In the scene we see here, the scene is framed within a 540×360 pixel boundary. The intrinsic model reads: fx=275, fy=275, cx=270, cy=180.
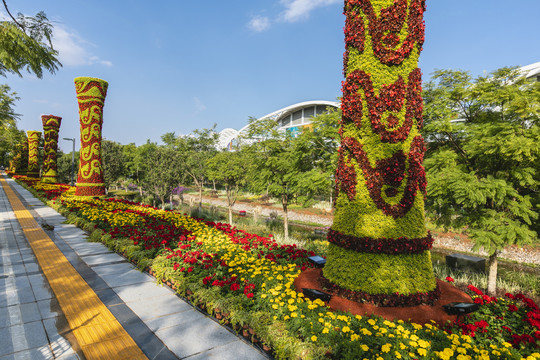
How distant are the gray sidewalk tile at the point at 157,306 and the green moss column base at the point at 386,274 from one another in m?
3.23

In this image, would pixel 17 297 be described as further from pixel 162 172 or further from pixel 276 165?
pixel 162 172

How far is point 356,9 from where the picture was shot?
5.38 metres

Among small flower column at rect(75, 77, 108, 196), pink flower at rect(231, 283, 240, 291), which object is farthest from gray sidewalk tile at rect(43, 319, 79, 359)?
small flower column at rect(75, 77, 108, 196)

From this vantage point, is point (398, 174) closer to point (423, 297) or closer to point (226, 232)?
point (423, 297)

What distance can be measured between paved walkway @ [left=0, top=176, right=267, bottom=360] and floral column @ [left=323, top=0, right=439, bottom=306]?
245 cm

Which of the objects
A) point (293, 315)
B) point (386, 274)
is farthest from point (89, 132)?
point (386, 274)

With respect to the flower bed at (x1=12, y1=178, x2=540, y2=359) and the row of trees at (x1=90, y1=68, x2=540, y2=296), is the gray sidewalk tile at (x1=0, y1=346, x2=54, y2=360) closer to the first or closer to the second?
the flower bed at (x1=12, y1=178, x2=540, y2=359)

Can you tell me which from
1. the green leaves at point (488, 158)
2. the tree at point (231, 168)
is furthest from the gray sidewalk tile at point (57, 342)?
the tree at point (231, 168)

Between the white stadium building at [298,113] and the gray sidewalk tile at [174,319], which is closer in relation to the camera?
the gray sidewalk tile at [174,319]

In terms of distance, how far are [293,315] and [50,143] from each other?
37936 millimetres

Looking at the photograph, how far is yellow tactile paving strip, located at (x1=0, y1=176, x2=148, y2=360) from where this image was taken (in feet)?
13.1

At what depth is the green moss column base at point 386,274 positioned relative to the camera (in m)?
4.93

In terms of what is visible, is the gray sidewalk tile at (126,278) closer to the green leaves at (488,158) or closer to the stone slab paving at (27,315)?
the stone slab paving at (27,315)

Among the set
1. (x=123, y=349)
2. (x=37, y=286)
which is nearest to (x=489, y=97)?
→ (x=123, y=349)
